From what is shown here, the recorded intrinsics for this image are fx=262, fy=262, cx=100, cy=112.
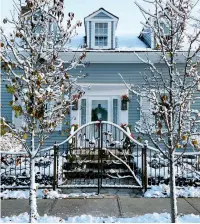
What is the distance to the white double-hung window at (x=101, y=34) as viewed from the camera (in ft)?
39.8

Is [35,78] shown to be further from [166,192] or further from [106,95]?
[106,95]

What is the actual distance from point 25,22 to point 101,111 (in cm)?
786

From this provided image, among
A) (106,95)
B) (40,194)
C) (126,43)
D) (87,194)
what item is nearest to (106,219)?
(87,194)

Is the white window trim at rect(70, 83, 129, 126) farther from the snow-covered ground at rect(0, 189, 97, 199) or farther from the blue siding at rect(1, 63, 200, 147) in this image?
the snow-covered ground at rect(0, 189, 97, 199)

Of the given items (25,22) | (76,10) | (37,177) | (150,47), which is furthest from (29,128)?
(150,47)

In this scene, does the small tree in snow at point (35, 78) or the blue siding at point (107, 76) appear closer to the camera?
the small tree in snow at point (35, 78)

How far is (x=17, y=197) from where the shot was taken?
20.0 feet

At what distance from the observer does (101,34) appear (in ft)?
→ 40.0

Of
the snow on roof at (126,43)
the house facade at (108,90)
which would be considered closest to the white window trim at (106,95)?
the house facade at (108,90)

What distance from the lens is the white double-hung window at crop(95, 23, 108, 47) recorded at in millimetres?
12141

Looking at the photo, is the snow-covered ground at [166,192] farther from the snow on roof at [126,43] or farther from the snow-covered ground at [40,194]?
the snow on roof at [126,43]

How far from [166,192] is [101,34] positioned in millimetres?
8205

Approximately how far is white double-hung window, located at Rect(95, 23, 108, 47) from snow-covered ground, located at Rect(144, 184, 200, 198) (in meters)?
7.55

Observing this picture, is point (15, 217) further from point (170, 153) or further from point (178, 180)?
point (178, 180)
